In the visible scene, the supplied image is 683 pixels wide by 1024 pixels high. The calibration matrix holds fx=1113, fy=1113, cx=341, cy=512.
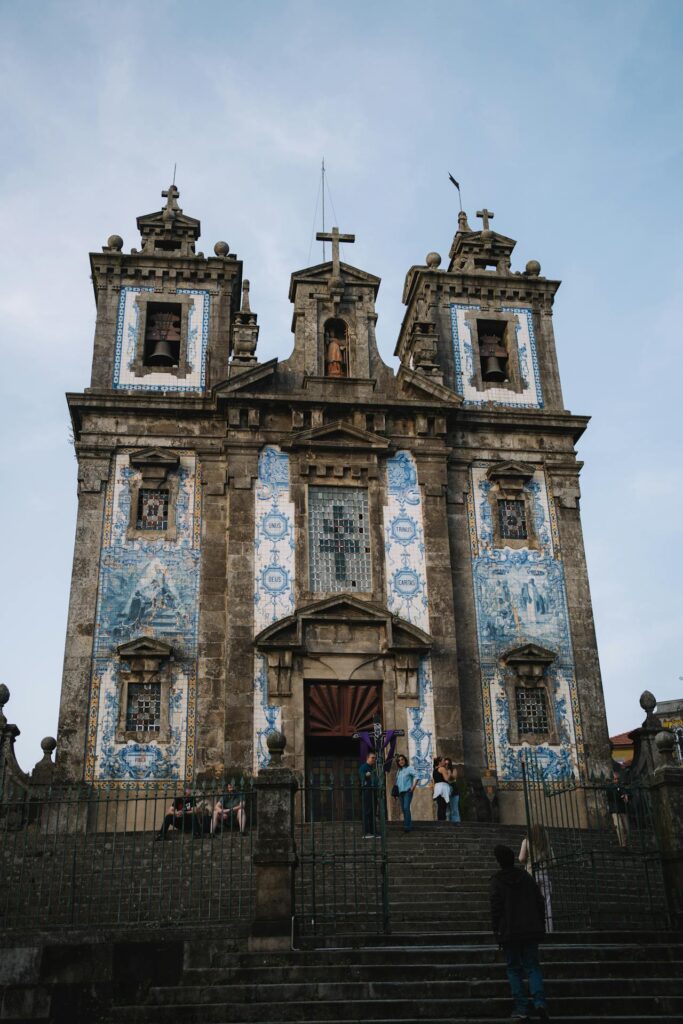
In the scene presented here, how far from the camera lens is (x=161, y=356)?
24.8 metres

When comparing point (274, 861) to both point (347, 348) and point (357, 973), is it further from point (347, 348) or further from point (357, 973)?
point (347, 348)

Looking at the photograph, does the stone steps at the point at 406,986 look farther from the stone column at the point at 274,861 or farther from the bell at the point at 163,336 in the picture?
the bell at the point at 163,336

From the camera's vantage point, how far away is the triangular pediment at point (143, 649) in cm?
2127

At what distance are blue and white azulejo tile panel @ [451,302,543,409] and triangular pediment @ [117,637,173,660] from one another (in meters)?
9.00

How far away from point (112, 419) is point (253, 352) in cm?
338

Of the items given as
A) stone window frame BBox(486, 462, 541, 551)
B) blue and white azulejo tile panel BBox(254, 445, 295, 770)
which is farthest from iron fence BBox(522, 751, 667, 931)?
stone window frame BBox(486, 462, 541, 551)

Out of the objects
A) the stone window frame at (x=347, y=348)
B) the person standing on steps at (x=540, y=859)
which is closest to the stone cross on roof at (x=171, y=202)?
the stone window frame at (x=347, y=348)

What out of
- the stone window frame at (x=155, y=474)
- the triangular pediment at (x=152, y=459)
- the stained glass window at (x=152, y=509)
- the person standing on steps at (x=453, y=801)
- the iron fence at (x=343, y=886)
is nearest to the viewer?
the iron fence at (x=343, y=886)

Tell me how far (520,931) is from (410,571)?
1353 centimetres

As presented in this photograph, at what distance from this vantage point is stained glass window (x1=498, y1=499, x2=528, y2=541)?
24.0 metres

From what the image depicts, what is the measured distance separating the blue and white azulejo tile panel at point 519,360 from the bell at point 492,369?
310 millimetres

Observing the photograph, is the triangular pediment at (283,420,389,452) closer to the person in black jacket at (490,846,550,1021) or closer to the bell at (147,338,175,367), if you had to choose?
the bell at (147,338,175,367)

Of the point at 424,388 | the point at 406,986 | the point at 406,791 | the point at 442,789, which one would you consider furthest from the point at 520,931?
the point at 424,388

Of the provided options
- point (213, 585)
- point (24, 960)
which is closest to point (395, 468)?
point (213, 585)
